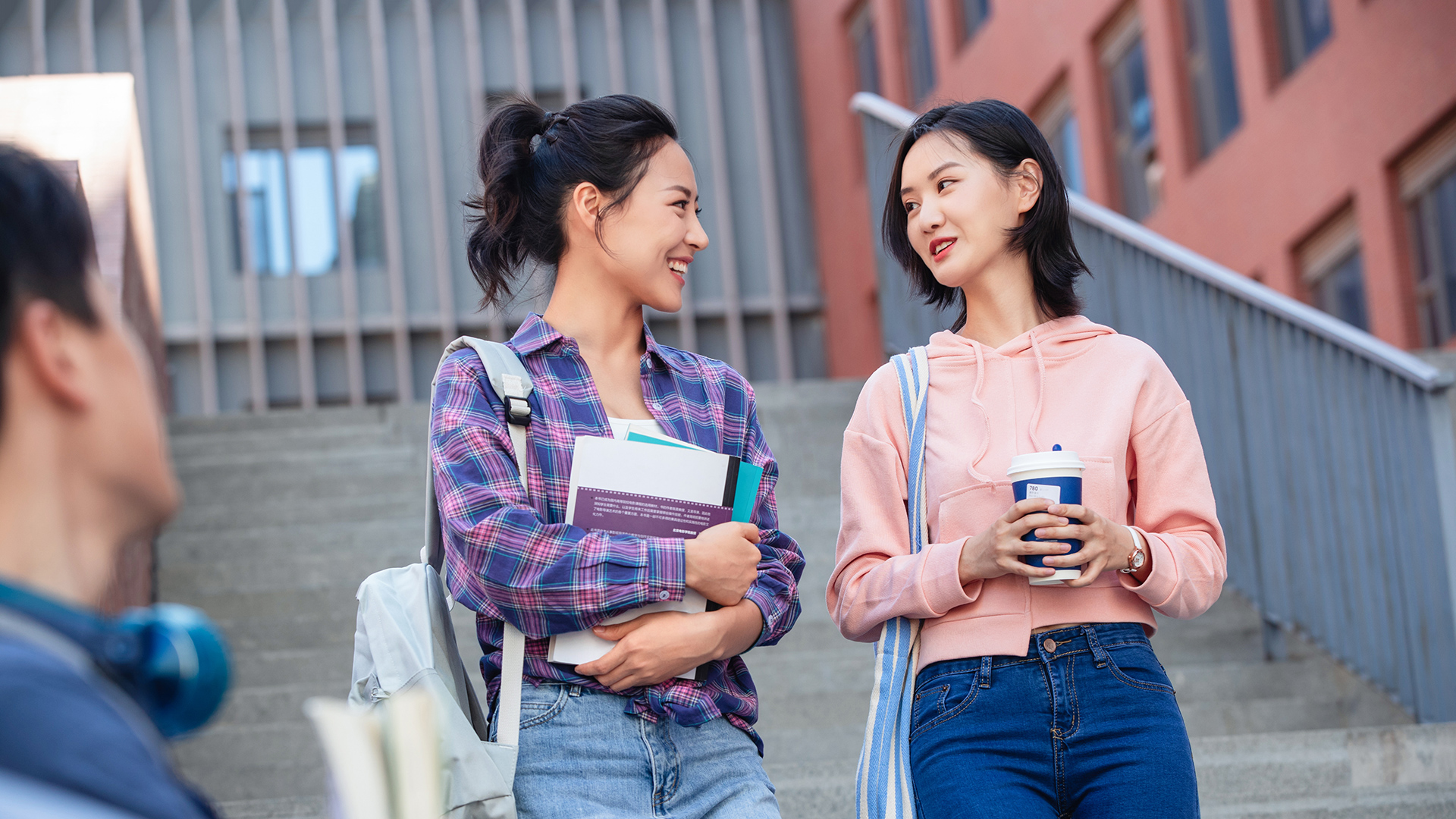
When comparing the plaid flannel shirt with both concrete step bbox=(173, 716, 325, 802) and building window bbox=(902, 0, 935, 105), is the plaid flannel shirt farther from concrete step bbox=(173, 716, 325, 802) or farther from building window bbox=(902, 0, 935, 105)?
building window bbox=(902, 0, 935, 105)

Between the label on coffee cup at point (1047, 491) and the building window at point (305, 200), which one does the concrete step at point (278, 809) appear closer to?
the label on coffee cup at point (1047, 491)

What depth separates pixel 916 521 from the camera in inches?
93.2

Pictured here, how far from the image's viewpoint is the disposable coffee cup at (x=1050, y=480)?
2072 mm

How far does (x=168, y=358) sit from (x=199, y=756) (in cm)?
1162

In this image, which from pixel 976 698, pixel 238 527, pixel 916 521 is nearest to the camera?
pixel 976 698

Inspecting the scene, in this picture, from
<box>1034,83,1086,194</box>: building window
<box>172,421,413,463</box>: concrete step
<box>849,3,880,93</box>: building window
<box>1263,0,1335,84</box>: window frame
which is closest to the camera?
<box>172,421,413,463</box>: concrete step

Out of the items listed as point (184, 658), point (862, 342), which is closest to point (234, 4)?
point (862, 342)

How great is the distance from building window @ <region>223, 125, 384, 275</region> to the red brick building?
15.8ft

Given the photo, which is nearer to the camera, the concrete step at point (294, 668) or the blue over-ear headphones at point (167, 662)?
the blue over-ear headphones at point (167, 662)

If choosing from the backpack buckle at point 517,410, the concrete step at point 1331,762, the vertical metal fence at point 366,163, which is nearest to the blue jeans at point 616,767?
the backpack buckle at point 517,410

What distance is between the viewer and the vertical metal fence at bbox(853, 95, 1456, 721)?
4.63 meters

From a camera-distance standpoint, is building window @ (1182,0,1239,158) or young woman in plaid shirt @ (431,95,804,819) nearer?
young woman in plaid shirt @ (431,95,804,819)

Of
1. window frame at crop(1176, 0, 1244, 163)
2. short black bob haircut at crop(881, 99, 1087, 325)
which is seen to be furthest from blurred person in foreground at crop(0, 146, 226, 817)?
window frame at crop(1176, 0, 1244, 163)

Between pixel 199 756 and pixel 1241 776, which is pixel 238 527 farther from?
pixel 1241 776
